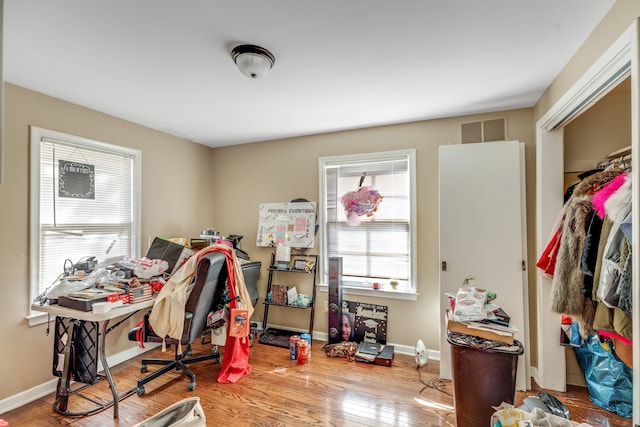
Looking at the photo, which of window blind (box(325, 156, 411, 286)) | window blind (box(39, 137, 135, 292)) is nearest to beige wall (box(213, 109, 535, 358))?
window blind (box(325, 156, 411, 286))

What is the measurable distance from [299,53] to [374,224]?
6.51ft

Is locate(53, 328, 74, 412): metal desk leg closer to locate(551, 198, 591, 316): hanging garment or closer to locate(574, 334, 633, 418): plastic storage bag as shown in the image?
locate(551, 198, 591, 316): hanging garment

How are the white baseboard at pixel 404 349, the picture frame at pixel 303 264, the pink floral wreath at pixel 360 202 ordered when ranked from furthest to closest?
the picture frame at pixel 303 264
the pink floral wreath at pixel 360 202
the white baseboard at pixel 404 349

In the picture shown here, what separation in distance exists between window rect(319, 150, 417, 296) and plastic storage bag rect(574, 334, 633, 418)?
4.60 ft

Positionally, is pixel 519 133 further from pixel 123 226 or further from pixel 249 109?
pixel 123 226

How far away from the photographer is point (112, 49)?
1.80m

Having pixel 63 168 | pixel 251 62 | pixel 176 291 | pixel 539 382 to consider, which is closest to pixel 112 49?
pixel 251 62

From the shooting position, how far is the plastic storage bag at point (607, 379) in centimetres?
207

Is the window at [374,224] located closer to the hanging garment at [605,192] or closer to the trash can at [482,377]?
the trash can at [482,377]

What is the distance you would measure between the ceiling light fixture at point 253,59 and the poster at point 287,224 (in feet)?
6.06

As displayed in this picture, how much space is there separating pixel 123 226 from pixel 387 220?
2774 mm

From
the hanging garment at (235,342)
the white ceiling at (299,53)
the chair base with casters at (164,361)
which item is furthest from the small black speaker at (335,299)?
the white ceiling at (299,53)

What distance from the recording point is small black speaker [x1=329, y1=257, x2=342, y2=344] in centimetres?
324

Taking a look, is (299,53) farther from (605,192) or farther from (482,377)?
(482,377)
